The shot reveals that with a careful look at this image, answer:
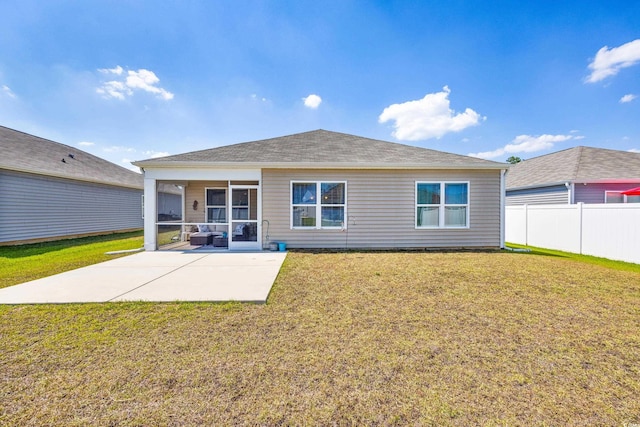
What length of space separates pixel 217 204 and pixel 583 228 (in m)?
14.0

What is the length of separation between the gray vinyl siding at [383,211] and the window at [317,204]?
190 mm

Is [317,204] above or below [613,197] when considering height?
below

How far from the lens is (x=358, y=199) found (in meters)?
9.35

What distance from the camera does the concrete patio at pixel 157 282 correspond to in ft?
14.2

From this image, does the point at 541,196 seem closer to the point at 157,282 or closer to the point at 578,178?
the point at 578,178

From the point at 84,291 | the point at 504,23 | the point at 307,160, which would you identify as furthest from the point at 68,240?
the point at 504,23

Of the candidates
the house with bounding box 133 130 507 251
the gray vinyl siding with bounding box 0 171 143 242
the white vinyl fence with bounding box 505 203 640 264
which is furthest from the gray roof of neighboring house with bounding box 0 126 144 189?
the white vinyl fence with bounding box 505 203 640 264

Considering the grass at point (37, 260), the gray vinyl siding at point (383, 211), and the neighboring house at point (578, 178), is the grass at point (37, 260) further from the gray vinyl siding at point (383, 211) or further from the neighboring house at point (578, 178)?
the neighboring house at point (578, 178)

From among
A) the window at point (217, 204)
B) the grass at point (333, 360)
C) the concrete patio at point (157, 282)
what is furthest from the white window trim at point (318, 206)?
the grass at point (333, 360)

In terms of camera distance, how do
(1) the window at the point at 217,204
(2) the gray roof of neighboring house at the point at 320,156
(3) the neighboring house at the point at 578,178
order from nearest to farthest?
(2) the gray roof of neighboring house at the point at 320,156
(3) the neighboring house at the point at 578,178
(1) the window at the point at 217,204

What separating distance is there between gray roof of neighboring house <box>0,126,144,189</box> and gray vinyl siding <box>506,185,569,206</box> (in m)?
22.7

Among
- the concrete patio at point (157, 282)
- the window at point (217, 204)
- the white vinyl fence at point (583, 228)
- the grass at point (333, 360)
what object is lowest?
the grass at point (333, 360)

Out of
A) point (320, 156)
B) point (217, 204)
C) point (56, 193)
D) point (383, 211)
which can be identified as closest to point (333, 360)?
point (383, 211)

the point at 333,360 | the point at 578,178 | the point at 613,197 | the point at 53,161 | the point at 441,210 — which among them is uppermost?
the point at 53,161
